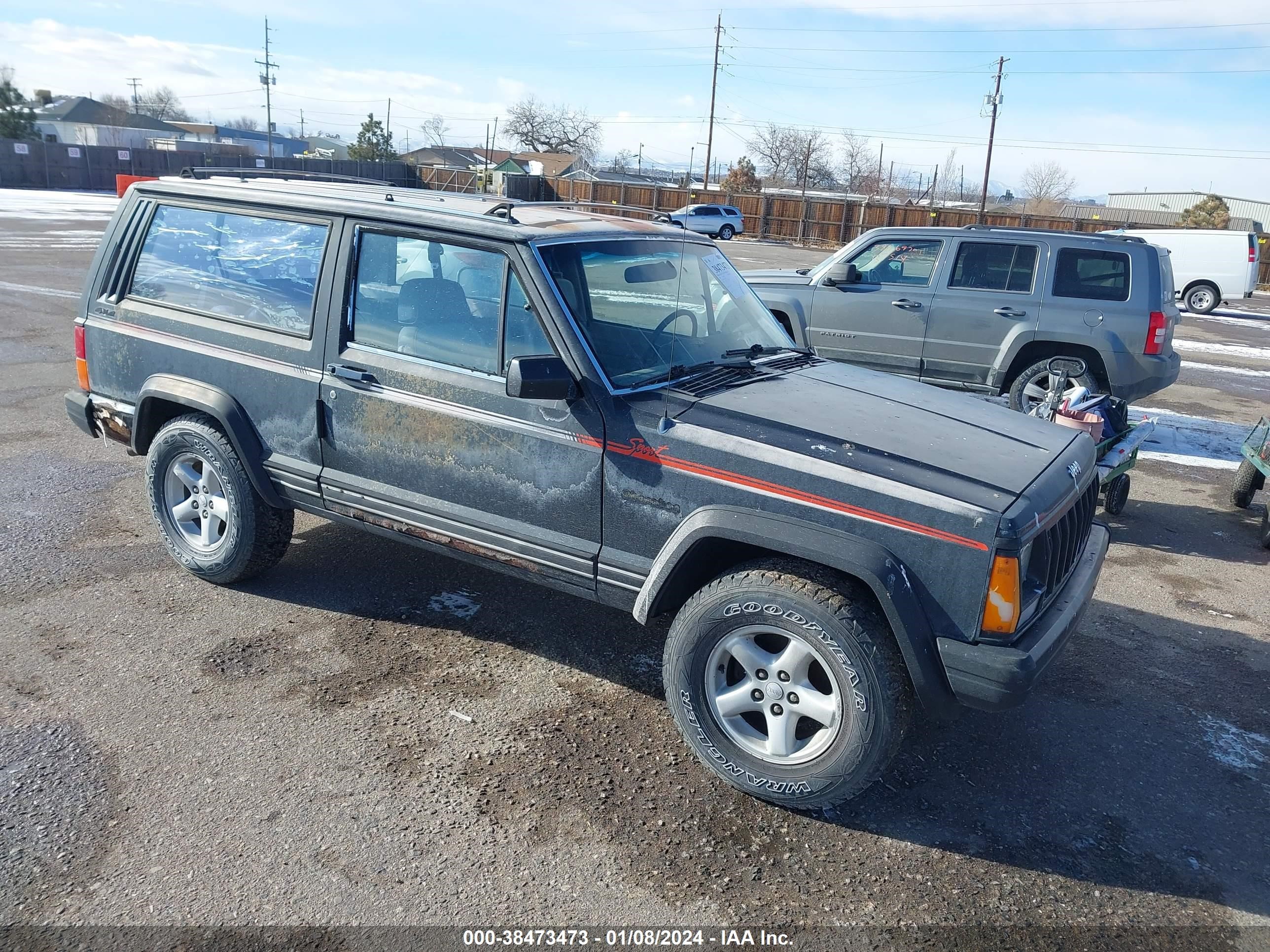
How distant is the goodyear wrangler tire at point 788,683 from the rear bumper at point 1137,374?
248 inches

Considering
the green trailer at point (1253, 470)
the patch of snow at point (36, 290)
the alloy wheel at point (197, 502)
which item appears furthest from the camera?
the patch of snow at point (36, 290)

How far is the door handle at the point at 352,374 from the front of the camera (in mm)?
4105

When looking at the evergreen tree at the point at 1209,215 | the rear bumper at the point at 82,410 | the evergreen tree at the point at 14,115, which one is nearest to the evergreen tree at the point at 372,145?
the evergreen tree at the point at 14,115

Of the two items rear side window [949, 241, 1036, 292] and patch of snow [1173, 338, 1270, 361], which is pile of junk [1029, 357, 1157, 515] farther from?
patch of snow [1173, 338, 1270, 361]

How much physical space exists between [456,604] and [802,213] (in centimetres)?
3826

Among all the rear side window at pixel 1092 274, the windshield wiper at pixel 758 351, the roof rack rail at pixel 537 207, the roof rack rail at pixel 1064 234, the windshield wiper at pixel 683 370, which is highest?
the roof rack rail at pixel 1064 234

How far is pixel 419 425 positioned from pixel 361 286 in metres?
0.73

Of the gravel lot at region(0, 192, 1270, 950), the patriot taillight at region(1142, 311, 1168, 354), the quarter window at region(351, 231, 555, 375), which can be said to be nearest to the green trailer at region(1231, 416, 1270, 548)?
the patriot taillight at region(1142, 311, 1168, 354)

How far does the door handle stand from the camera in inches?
162

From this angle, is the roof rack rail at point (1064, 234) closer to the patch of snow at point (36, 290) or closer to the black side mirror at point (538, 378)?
the black side mirror at point (538, 378)

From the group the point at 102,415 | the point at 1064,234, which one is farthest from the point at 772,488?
the point at 1064,234

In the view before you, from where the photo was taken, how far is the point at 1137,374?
830 cm

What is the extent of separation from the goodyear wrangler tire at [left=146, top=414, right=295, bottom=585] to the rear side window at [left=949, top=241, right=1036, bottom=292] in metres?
6.63

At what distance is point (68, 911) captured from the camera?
8.89 ft
